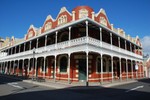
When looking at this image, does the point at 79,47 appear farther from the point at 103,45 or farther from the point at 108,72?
the point at 108,72

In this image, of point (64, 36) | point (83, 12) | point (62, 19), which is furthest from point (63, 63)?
point (83, 12)

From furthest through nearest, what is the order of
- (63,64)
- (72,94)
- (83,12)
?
1. (63,64)
2. (83,12)
3. (72,94)

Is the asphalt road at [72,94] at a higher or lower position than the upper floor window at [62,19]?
lower

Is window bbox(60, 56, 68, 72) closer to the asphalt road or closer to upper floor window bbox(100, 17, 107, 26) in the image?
upper floor window bbox(100, 17, 107, 26)

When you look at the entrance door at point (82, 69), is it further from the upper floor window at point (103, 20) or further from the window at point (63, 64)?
the upper floor window at point (103, 20)

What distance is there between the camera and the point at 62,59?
23641 mm

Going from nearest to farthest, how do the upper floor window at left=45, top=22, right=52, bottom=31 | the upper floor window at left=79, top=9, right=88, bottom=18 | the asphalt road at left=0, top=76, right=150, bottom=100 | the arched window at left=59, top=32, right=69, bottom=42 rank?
the asphalt road at left=0, top=76, right=150, bottom=100
the upper floor window at left=79, top=9, right=88, bottom=18
the arched window at left=59, top=32, right=69, bottom=42
the upper floor window at left=45, top=22, right=52, bottom=31

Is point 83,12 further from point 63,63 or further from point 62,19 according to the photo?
point 63,63

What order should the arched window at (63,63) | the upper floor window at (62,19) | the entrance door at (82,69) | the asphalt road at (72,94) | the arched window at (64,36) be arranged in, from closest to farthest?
the asphalt road at (72,94) < the entrance door at (82,69) < the arched window at (63,63) < the arched window at (64,36) < the upper floor window at (62,19)

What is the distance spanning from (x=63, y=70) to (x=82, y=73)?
3.38 metres

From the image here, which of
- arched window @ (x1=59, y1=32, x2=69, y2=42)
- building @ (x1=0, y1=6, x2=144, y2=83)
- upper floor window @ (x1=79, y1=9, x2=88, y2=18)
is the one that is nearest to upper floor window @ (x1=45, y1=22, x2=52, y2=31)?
building @ (x1=0, y1=6, x2=144, y2=83)

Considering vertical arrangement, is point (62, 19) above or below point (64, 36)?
above

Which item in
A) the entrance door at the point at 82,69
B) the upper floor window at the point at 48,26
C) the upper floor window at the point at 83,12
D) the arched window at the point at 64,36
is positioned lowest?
the entrance door at the point at 82,69

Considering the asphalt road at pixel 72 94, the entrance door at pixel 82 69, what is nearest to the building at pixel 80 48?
the entrance door at pixel 82 69
